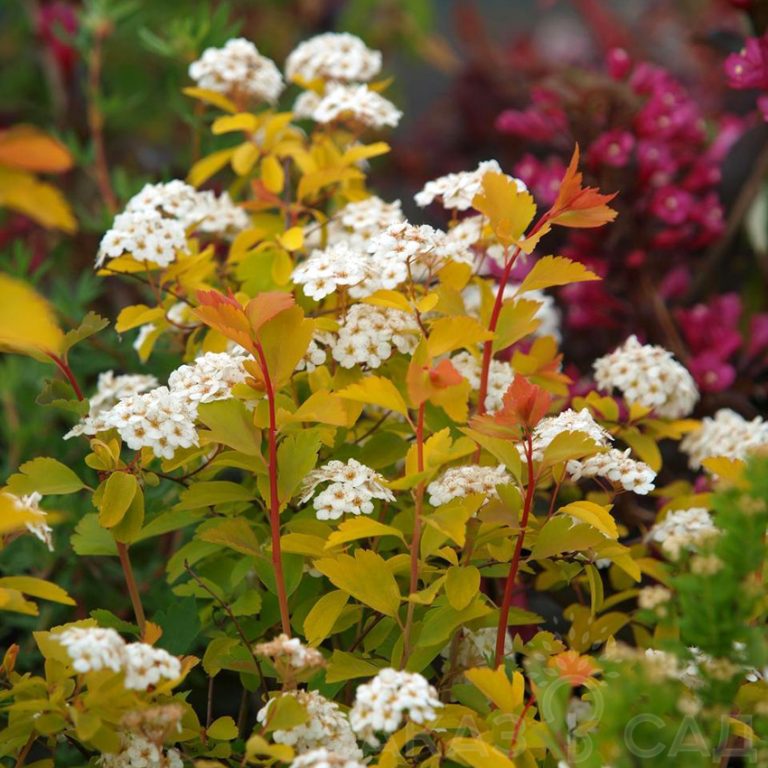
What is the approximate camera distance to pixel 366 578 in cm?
77

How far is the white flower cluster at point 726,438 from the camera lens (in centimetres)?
Answer: 98

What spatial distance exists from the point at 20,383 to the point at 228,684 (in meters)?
0.53

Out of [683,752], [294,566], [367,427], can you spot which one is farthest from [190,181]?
[683,752]

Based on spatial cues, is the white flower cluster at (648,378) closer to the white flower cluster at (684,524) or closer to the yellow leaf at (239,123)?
the white flower cluster at (684,524)

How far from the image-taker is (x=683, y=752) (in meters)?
0.65

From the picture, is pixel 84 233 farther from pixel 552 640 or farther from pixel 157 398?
pixel 552 640

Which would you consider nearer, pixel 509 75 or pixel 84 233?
pixel 84 233

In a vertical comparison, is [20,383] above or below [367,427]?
below

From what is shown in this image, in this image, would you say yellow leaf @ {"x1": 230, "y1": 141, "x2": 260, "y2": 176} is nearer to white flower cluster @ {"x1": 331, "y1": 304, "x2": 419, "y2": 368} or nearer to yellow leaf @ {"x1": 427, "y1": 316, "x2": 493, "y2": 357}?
white flower cluster @ {"x1": 331, "y1": 304, "x2": 419, "y2": 368}

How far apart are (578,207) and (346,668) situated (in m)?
0.39

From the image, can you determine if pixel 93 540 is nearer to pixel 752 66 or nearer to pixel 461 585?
pixel 461 585

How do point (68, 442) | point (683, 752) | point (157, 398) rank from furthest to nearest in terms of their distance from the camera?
point (68, 442), point (157, 398), point (683, 752)

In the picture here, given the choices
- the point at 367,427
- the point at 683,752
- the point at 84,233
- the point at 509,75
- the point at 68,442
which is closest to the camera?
the point at 683,752

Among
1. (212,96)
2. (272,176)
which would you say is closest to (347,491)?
(272,176)
